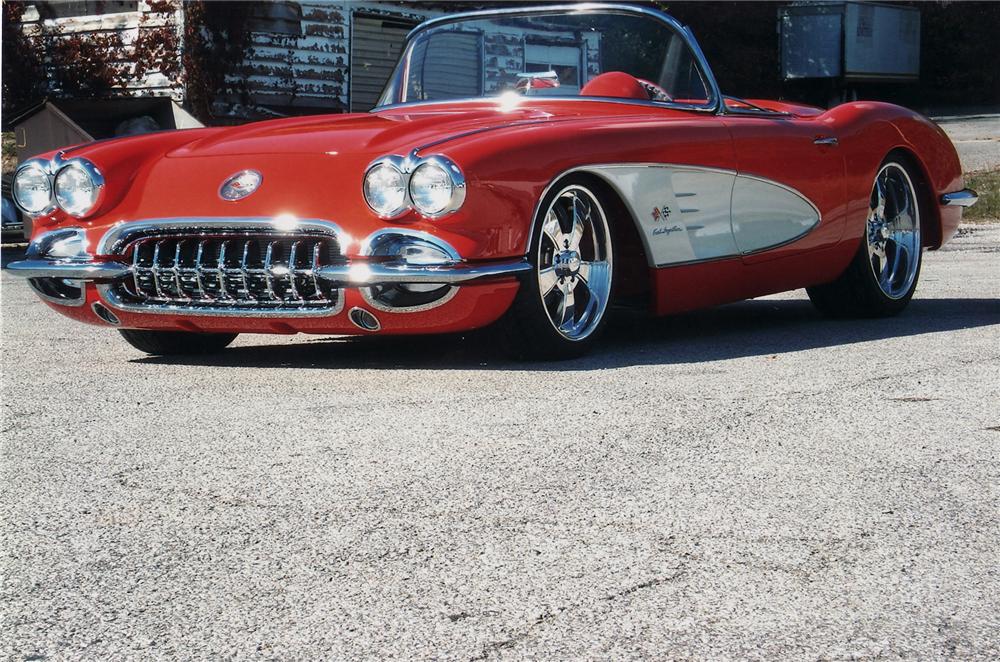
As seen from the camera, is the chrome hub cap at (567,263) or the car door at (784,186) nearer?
the chrome hub cap at (567,263)

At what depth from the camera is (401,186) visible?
4.46 metres

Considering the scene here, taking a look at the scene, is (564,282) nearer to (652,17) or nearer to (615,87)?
(615,87)

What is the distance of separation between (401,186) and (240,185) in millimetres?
633

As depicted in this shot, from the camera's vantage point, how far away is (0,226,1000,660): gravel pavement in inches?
86.2

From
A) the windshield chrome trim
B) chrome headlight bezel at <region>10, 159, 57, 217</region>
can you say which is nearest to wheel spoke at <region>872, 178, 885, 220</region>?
the windshield chrome trim

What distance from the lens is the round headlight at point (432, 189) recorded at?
4.42 m

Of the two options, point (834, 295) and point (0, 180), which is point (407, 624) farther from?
point (0, 180)

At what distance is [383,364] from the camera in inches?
191

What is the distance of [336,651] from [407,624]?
5.8 inches

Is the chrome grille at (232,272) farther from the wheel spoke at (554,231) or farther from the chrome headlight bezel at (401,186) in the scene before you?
the wheel spoke at (554,231)

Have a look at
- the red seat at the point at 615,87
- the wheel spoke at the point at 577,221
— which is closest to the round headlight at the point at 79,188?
the wheel spoke at the point at 577,221

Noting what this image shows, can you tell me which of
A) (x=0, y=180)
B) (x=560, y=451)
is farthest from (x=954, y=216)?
(x=0, y=180)

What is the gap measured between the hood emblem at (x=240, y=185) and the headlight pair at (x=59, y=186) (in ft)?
A: 1.73

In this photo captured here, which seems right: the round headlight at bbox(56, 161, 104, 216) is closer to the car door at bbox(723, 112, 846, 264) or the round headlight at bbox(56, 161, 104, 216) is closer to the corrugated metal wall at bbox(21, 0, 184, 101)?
the car door at bbox(723, 112, 846, 264)
